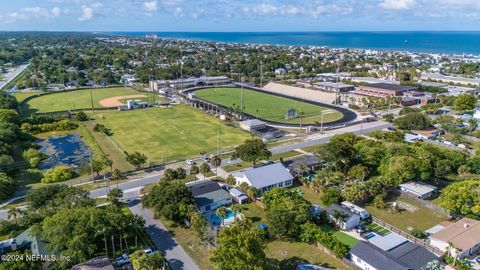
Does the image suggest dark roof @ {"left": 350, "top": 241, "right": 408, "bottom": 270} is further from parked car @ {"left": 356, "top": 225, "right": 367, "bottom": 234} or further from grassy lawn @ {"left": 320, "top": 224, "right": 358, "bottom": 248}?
parked car @ {"left": 356, "top": 225, "right": 367, "bottom": 234}

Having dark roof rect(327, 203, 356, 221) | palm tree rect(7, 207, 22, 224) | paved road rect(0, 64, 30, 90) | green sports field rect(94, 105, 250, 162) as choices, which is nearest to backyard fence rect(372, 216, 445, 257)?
dark roof rect(327, 203, 356, 221)

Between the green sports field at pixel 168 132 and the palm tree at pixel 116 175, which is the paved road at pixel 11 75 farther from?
the palm tree at pixel 116 175

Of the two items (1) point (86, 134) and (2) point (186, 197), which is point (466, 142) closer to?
(2) point (186, 197)

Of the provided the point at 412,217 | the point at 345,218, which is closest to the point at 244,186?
the point at 345,218

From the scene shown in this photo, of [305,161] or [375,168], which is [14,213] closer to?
[305,161]

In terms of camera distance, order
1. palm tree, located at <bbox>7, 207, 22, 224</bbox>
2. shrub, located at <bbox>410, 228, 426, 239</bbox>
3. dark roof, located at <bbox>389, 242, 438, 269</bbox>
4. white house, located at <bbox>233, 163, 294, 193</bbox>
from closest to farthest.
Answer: dark roof, located at <bbox>389, 242, 438, 269</bbox> → shrub, located at <bbox>410, 228, 426, 239</bbox> → palm tree, located at <bbox>7, 207, 22, 224</bbox> → white house, located at <bbox>233, 163, 294, 193</bbox>

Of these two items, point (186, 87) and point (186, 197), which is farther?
point (186, 87)

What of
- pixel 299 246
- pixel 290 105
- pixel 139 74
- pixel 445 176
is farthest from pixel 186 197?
pixel 139 74
